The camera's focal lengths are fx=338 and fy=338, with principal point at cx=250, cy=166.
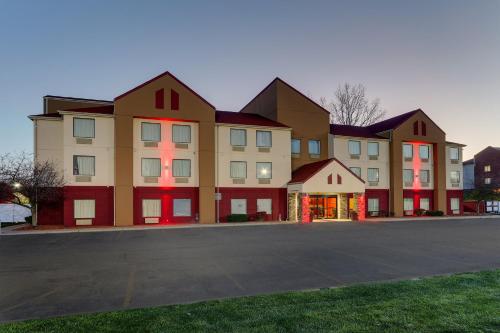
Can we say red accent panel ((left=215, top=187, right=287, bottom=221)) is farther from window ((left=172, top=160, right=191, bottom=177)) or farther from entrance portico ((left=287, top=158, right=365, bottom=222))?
window ((left=172, top=160, right=191, bottom=177))

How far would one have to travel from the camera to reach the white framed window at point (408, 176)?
38062 mm

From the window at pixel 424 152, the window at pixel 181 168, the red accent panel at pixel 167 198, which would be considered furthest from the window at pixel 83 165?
the window at pixel 424 152

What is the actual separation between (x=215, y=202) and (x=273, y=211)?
5775mm

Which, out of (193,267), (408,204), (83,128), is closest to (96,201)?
(83,128)

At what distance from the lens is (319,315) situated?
223 inches

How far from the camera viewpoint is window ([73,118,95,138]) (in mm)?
26484

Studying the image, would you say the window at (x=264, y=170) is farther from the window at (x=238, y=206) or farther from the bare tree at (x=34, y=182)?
the bare tree at (x=34, y=182)

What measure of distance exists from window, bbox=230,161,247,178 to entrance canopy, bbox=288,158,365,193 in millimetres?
4531

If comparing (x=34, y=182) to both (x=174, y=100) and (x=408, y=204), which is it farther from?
(x=408, y=204)

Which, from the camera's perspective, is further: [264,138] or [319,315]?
Result: [264,138]

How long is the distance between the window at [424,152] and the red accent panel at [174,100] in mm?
27935

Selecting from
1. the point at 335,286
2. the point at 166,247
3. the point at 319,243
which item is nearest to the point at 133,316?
the point at 335,286

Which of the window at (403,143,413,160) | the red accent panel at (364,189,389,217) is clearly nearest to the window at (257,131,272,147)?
the red accent panel at (364,189,389,217)

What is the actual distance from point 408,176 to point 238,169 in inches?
805
